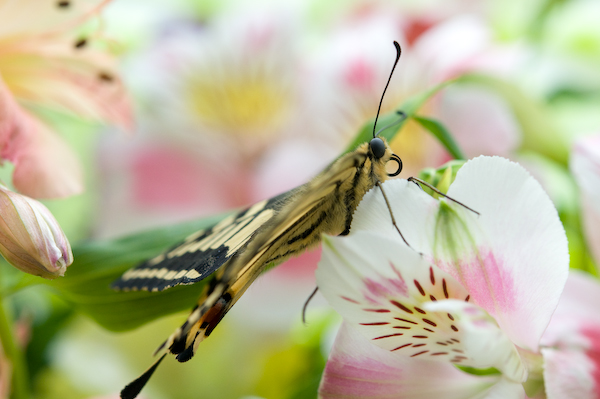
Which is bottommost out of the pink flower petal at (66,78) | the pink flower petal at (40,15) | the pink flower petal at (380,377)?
the pink flower petal at (380,377)

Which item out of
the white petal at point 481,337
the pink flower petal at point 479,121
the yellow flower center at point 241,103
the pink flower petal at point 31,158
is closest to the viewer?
the white petal at point 481,337

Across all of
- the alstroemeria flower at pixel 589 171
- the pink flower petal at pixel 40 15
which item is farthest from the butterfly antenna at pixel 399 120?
the pink flower petal at pixel 40 15

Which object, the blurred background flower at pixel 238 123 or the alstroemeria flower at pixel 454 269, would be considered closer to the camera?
the alstroemeria flower at pixel 454 269

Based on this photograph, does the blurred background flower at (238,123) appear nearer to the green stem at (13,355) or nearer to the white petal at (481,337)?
the green stem at (13,355)

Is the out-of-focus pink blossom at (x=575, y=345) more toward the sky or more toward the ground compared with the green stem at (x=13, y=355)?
more toward the sky

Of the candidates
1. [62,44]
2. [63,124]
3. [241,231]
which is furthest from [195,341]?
[63,124]

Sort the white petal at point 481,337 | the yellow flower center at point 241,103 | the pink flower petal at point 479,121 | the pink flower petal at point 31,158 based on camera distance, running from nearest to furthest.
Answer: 1. the white petal at point 481,337
2. the pink flower petal at point 31,158
3. the pink flower petal at point 479,121
4. the yellow flower center at point 241,103
